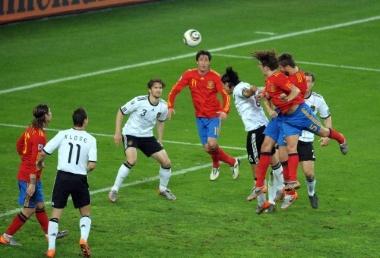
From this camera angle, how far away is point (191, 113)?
3178 centimetres

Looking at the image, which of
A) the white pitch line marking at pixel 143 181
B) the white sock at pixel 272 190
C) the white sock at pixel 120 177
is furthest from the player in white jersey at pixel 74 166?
the white sock at pixel 272 190

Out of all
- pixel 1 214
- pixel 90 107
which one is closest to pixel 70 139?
pixel 1 214

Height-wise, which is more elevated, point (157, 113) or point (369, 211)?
point (157, 113)

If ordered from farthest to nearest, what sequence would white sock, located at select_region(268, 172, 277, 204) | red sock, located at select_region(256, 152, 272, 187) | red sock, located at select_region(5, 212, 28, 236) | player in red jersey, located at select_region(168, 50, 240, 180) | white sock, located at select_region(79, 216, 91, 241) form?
player in red jersey, located at select_region(168, 50, 240, 180) < white sock, located at select_region(268, 172, 277, 204) < red sock, located at select_region(256, 152, 272, 187) < red sock, located at select_region(5, 212, 28, 236) < white sock, located at select_region(79, 216, 91, 241)

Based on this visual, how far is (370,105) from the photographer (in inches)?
1271

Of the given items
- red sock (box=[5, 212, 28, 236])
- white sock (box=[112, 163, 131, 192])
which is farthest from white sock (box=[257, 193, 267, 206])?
red sock (box=[5, 212, 28, 236])

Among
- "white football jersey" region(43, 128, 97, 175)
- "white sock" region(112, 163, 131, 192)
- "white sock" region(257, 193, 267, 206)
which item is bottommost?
"white sock" region(257, 193, 267, 206)

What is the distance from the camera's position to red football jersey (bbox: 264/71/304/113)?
2147cm

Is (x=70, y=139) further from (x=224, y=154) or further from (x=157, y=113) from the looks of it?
(x=224, y=154)

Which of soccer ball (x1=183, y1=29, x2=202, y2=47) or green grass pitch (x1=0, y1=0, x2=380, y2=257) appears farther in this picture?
soccer ball (x1=183, y1=29, x2=202, y2=47)

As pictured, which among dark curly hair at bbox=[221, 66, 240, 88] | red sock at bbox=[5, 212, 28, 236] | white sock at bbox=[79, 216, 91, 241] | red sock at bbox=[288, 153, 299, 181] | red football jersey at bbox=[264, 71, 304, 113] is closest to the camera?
white sock at bbox=[79, 216, 91, 241]

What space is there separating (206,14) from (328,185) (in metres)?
20.7

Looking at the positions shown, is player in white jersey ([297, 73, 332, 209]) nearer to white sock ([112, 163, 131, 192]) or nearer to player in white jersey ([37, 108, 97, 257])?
white sock ([112, 163, 131, 192])

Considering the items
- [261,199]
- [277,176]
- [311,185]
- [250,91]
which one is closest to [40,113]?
[261,199]
